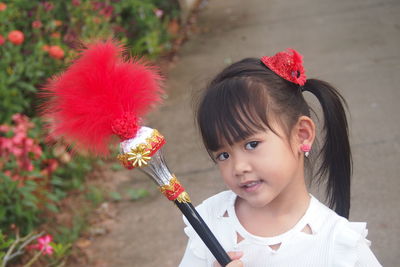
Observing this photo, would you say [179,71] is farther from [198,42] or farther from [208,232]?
[208,232]

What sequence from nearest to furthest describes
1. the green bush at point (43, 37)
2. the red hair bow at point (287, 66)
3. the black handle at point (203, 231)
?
the black handle at point (203, 231) < the red hair bow at point (287, 66) < the green bush at point (43, 37)

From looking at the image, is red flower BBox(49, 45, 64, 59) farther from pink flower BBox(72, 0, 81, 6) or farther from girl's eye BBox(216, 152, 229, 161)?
girl's eye BBox(216, 152, 229, 161)

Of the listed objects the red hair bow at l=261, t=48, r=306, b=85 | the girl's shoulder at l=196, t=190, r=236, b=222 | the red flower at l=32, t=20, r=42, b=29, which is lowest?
the girl's shoulder at l=196, t=190, r=236, b=222

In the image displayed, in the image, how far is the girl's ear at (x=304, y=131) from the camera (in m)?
1.79

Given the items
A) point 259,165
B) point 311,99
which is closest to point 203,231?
point 259,165

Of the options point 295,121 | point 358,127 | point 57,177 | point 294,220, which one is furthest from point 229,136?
point 358,127

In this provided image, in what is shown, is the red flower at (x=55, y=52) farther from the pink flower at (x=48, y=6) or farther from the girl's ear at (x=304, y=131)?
the girl's ear at (x=304, y=131)

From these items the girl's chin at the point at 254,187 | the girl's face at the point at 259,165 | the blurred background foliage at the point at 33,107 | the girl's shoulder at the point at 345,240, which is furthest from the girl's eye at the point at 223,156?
the blurred background foliage at the point at 33,107

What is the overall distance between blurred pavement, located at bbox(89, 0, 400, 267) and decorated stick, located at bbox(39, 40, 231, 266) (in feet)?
1.35

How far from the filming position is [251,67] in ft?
5.94

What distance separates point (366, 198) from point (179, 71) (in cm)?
278

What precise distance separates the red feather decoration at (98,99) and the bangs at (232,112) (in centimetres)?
17

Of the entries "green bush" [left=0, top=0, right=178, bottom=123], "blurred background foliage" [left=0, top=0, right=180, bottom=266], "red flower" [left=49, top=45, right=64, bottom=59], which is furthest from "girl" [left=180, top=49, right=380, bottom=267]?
"red flower" [left=49, top=45, right=64, bottom=59]

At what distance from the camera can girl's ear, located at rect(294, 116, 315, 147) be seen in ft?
5.86
